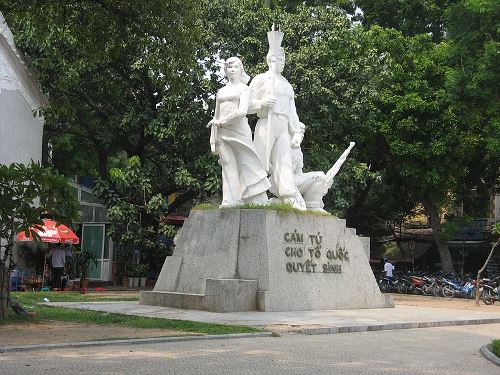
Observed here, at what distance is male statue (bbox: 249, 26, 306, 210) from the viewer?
626 inches

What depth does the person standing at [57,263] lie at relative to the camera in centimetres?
2316

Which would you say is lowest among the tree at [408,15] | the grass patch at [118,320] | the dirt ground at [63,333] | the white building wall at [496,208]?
the dirt ground at [63,333]

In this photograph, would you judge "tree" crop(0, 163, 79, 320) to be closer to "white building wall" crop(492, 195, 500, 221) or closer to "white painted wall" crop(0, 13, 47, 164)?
"white painted wall" crop(0, 13, 47, 164)

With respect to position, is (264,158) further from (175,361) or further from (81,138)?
(81,138)

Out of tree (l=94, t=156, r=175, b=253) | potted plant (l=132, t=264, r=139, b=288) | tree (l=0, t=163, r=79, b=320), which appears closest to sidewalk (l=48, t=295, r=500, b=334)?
tree (l=0, t=163, r=79, b=320)

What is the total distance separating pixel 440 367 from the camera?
8.45 metres

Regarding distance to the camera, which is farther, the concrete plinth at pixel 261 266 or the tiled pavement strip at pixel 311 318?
the concrete plinth at pixel 261 266

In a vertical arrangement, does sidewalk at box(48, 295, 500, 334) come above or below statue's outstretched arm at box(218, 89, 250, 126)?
below

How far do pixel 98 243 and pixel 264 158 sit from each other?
16.5 m

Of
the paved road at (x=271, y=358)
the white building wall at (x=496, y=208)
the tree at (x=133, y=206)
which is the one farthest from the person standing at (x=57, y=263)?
the white building wall at (x=496, y=208)

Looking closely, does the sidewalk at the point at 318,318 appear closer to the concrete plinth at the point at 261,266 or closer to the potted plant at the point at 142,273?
the concrete plinth at the point at 261,266

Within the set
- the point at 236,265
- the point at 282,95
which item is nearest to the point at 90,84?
the point at 282,95

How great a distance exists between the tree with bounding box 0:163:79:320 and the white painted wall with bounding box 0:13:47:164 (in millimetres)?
13689

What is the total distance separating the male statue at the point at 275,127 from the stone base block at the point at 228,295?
2573mm
